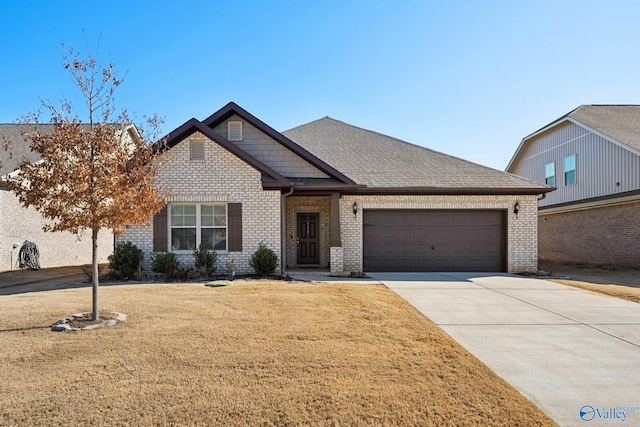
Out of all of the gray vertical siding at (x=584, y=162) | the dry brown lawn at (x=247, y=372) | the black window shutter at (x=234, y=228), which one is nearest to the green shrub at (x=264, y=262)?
the black window shutter at (x=234, y=228)

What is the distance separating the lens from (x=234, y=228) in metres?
12.3

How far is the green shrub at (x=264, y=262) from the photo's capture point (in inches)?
469

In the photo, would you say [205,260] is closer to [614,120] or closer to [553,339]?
[553,339]

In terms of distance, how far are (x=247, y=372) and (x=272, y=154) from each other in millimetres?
10150

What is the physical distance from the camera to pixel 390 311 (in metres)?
7.25

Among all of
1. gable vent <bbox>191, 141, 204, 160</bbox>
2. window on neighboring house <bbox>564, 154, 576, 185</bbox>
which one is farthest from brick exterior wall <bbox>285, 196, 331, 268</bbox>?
window on neighboring house <bbox>564, 154, 576, 185</bbox>

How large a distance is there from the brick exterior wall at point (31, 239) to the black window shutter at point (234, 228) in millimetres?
4461

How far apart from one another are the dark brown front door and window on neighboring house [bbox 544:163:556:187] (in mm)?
13636

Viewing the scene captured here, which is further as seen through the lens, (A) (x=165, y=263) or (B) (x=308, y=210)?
(B) (x=308, y=210)

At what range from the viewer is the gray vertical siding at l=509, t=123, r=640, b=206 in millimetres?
16497

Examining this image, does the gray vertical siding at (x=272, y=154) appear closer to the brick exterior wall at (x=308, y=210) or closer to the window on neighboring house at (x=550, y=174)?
the brick exterior wall at (x=308, y=210)

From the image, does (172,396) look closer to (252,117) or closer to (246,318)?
(246,318)

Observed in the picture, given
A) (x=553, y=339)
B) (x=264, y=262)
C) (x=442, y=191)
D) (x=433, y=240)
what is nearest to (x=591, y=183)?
(x=442, y=191)

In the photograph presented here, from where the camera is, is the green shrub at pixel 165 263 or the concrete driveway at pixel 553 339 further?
the green shrub at pixel 165 263
